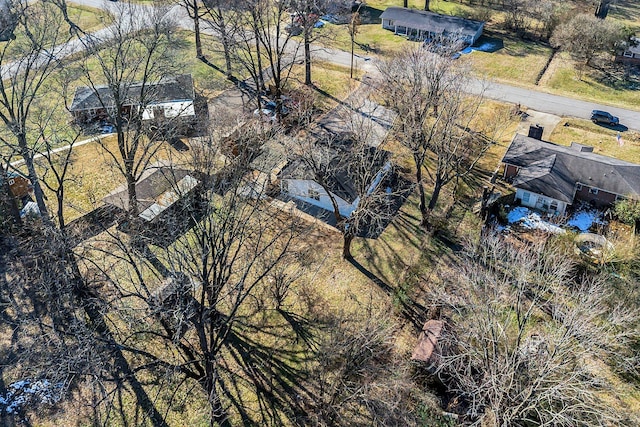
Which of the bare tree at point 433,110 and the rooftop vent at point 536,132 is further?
the rooftop vent at point 536,132

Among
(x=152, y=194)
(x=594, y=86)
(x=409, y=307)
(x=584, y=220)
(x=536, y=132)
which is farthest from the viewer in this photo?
(x=594, y=86)

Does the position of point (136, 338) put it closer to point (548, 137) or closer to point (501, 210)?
point (501, 210)

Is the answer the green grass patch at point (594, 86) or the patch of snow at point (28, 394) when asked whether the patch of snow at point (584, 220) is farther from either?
the patch of snow at point (28, 394)

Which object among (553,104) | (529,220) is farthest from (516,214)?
(553,104)

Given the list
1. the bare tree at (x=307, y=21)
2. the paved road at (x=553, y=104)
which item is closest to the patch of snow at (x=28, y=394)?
the bare tree at (x=307, y=21)

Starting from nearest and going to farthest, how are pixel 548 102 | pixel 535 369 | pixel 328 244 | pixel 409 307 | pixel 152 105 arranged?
pixel 535 369 < pixel 409 307 < pixel 328 244 < pixel 152 105 < pixel 548 102

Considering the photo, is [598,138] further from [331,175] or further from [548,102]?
[331,175]

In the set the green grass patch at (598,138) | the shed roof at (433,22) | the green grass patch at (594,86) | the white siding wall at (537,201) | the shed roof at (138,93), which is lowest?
the white siding wall at (537,201)
